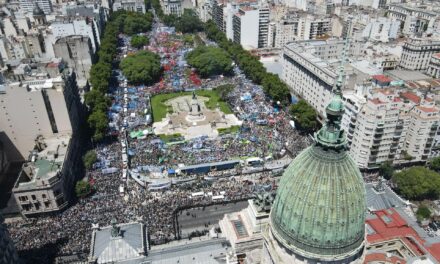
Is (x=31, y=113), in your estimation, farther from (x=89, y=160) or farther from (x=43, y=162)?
(x=89, y=160)

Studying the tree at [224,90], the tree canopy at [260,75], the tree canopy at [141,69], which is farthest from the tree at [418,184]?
the tree canopy at [141,69]

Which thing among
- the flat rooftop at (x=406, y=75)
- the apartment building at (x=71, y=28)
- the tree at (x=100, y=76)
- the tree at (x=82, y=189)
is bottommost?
the tree at (x=82, y=189)

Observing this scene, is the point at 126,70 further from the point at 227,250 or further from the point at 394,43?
the point at 394,43

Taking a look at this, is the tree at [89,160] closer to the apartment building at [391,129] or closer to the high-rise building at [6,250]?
the high-rise building at [6,250]

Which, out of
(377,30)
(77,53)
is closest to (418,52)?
(377,30)

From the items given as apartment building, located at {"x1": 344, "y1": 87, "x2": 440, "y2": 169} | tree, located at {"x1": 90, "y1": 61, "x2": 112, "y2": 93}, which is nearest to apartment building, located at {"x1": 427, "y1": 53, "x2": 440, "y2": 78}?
apartment building, located at {"x1": 344, "y1": 87, "x2": 440, "y2": 169}

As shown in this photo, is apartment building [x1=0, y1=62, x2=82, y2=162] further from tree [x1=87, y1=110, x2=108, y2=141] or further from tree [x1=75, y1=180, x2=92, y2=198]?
tree [x1=75, y1=180, x2=92, y2=198]
